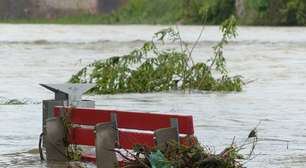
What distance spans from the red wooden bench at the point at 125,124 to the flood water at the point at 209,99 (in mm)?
615

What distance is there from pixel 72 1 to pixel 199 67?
194 ft

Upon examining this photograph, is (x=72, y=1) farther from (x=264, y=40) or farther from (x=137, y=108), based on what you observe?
(x=137, y=108)

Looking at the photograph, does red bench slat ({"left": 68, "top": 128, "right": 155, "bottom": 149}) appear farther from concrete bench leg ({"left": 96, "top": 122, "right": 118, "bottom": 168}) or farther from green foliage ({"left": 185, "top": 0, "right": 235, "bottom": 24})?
green foliage ({"left": 185, "top": 0, "right": 235, "bottom": 24})

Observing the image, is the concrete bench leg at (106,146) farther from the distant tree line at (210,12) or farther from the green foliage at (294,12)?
the green foliage at (294,12)

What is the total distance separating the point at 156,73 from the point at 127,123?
11.4m

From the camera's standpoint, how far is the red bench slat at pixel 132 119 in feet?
36.0

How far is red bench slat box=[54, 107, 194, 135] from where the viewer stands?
11.0 metres

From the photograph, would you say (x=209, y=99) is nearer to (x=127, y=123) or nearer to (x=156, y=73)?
(x=156, y=73)

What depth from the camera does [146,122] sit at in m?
11.5

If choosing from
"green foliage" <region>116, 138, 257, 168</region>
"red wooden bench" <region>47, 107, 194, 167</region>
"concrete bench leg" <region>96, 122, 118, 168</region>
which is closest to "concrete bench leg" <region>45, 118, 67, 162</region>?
"red wooden bench" <region>47, 107, 194, 167</region>

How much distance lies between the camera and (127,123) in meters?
11.6

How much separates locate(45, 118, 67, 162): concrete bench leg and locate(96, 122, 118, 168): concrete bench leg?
3.49ft

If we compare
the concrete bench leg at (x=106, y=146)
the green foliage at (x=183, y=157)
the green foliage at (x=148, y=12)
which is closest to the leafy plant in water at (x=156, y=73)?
the concrete bench leg at (x=106, y=146)

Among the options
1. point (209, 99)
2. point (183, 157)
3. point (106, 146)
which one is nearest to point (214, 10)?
point (209, 99)
